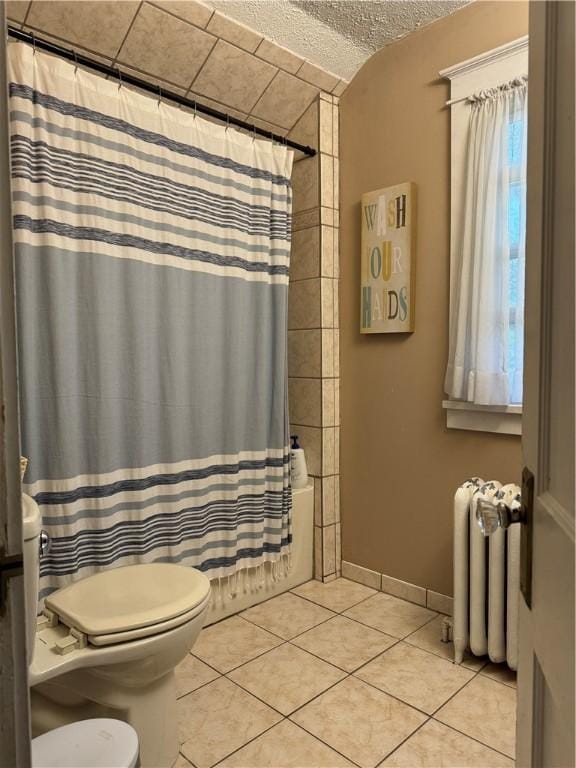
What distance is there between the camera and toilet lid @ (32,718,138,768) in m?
1.03

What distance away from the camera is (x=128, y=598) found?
58.9 inches

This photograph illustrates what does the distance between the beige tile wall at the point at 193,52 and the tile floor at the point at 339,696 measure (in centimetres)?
223

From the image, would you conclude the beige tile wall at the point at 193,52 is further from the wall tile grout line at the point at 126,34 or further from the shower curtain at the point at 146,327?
the shower curtain at the point at 146,327

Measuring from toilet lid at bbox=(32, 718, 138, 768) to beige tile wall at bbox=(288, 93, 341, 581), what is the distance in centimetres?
157

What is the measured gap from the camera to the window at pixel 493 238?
6.33ft

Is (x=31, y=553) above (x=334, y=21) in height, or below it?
below

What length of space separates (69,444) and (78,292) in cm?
50

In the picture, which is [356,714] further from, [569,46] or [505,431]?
[569,46]

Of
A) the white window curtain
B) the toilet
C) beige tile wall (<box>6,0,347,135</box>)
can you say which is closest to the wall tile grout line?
beige tile wall (<box>6,0,347,135</box>)

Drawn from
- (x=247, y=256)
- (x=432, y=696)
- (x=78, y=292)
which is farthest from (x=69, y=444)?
(x=432, y=696)

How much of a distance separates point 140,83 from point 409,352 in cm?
146

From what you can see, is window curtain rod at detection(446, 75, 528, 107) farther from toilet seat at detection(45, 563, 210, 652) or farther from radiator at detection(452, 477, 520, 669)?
toilet seat at detection(45, 563, 210, 652)

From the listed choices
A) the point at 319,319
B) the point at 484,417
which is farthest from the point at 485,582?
the point at 319,319

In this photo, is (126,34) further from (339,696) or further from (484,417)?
(339,696)
